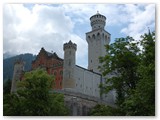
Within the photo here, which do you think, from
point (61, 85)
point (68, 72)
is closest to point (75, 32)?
point (61, 85)

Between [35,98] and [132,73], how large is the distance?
266 centimetres

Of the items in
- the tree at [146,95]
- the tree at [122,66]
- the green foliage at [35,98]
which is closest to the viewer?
the tree at [146,95]

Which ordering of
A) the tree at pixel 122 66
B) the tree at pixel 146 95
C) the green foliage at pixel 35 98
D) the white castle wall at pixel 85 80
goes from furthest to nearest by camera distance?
the white castle wall at pixel 85 80 → the tree at pixel 122 66 → the green foliage at pixel 35 98 → the tree at pixel 146 95

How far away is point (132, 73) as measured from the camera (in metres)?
8.16

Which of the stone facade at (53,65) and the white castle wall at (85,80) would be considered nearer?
A: the stone facade at (53,65)

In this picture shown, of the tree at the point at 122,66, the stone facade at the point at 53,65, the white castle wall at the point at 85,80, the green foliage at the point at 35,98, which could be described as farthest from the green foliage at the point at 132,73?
the stone facade at the point at 53,65

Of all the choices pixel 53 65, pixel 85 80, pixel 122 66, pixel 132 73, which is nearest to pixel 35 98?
pixel 122 66

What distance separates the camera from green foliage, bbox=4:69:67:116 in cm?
757

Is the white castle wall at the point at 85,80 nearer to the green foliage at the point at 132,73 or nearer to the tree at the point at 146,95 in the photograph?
the green foliage at the point at 132,73

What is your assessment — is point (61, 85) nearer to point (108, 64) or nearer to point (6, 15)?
point (108, 64)

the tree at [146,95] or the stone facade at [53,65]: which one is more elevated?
the stone facade at [53,65]

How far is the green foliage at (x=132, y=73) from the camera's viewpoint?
6477 mm

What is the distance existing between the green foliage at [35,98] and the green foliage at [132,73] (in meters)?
1.54

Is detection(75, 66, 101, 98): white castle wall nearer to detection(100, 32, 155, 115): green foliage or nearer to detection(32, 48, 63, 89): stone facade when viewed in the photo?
detection(32, 48, 63, 89): stone facade
